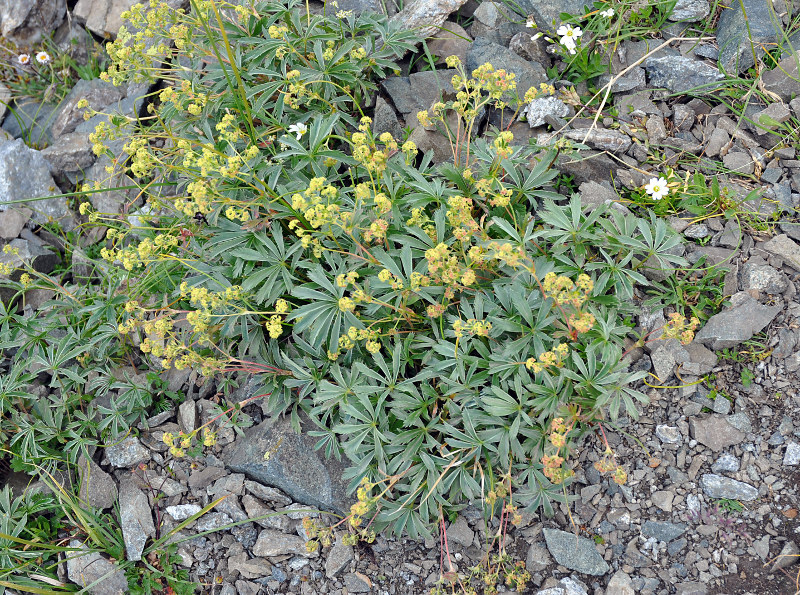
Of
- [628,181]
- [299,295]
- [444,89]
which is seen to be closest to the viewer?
[299,295]

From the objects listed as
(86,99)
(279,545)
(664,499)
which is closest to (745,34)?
(664,499)

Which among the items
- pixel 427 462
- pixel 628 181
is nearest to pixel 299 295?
pixel 427 462

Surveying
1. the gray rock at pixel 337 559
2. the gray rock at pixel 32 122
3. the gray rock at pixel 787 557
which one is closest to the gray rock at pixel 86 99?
the gray rock at pixel 32 122

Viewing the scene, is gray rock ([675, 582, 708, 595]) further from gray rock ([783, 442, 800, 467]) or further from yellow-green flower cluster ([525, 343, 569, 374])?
yellow-green flower cluster ([525, 343, 569, 374])

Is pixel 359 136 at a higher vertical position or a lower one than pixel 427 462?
higher

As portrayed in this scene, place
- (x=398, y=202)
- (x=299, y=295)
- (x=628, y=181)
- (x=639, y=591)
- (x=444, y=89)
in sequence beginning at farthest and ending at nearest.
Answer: (x=444, y=89) → (x=628, y=181) → (x=398, y=202) → (x=299, y=295) → (x=639, y=591)

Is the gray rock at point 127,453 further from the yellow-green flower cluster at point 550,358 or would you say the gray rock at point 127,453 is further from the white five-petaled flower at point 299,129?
the yellow-green flower cluster at point 550,358

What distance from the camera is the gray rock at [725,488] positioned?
3.12m

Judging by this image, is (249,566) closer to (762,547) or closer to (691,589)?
(691,589)

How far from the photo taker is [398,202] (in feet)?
11.3

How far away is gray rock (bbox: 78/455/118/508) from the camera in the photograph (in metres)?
3.70

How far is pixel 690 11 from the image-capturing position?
4.36 m

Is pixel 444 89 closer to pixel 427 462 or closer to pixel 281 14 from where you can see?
pixel 281 14

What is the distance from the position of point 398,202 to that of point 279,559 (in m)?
2.14
